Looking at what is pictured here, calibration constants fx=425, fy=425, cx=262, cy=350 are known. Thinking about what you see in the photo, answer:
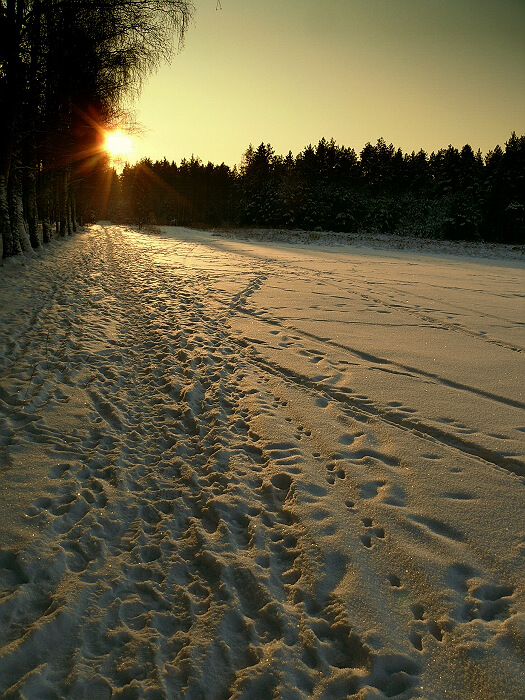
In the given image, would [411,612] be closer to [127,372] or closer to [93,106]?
[127,372]

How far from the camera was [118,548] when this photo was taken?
270 cm

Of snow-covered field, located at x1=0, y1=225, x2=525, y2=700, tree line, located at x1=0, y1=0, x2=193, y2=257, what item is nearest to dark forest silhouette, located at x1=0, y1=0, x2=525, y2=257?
tree line, located at x1=0, y1=0, x2=193, y2=257

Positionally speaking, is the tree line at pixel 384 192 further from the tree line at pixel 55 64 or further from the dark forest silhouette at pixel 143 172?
the tree line at pixel 55 64

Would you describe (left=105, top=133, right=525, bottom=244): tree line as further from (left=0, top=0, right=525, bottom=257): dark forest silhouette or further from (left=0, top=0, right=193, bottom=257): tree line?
(left=0, top=0, right=193, bottom=257): tree line

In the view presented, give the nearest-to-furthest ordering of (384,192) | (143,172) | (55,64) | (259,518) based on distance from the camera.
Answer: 1. (259,518)
2. (55,64)
3. (384,192)
4. (143,172)

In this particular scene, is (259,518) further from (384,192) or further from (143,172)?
(143,172)

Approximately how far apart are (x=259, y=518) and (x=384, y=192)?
66052 millimetres

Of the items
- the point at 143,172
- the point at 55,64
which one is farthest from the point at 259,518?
the point at 143,172

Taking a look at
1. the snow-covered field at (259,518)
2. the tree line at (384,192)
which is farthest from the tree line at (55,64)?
the tree line at (384,192)

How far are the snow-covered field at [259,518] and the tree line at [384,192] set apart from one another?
5387cm

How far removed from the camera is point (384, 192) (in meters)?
61.9

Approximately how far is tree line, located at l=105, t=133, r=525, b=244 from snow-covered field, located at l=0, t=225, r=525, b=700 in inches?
2121

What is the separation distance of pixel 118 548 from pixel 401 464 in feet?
7.71

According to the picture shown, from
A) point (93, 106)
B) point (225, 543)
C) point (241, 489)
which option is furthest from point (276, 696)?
point (93, 106)
